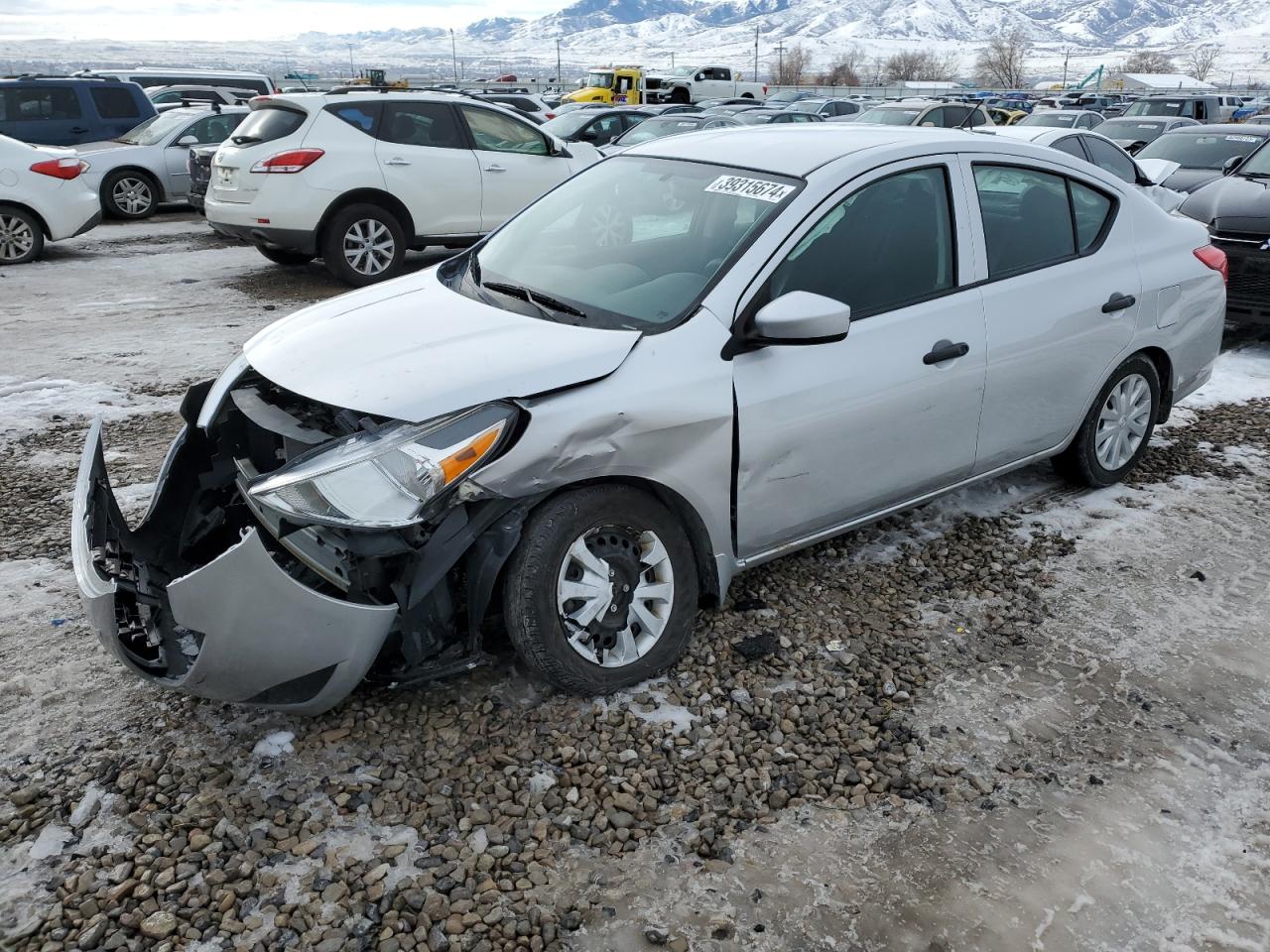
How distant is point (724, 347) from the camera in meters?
3.36

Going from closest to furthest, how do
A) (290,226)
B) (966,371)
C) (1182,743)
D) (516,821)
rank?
(516,821) < (1182,743) < (966,371) < (290,226)

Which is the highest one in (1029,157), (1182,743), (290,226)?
(1029,157)

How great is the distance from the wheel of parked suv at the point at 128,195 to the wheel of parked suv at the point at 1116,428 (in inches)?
522

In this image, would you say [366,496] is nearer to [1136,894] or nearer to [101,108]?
[1136,894]

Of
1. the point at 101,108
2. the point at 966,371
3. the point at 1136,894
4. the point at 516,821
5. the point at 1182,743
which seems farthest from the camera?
the point at 101,108

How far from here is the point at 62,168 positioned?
10.8 m

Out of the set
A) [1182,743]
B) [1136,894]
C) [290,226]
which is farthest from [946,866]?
[290,226]

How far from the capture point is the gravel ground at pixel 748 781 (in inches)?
101

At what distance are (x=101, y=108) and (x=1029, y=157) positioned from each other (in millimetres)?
15296

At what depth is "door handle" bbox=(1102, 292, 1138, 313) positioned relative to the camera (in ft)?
14.9

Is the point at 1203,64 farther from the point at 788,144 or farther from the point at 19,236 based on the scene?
the point at 788,144

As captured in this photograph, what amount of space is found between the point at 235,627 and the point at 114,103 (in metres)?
15.7

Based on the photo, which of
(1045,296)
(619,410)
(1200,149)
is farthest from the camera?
(1200,149)

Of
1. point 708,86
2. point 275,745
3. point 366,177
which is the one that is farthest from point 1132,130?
point 708,86
